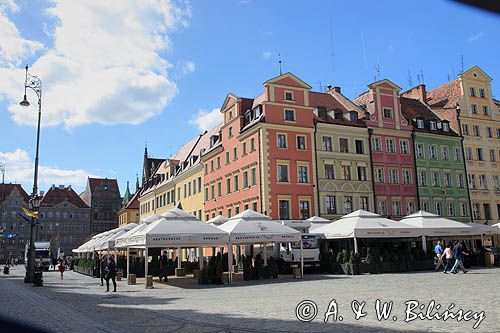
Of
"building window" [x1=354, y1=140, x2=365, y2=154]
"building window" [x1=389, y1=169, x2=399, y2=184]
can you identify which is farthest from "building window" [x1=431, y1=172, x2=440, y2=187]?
"building window" [x1=354, y1=140, x2=365, y2=154]

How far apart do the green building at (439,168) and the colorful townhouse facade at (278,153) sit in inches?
485

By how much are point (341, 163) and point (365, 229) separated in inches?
587

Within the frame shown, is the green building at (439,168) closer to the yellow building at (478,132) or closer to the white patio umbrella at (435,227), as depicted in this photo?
the yellow building at (478,132)

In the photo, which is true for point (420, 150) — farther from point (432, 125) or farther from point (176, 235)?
point (176, 235)

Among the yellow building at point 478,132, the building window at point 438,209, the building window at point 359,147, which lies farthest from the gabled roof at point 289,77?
the yellow building at point 478,132

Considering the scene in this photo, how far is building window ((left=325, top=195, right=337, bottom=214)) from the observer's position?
137 ft

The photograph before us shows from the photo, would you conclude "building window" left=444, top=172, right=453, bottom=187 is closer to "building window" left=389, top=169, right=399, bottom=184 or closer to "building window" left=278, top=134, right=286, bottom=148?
"building window" left=389, top=169, right=399, bottom=184

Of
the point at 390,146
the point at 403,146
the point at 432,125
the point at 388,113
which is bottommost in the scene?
the point at 390,146

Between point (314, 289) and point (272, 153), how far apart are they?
21.9 meters

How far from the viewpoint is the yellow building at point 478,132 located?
166 ft

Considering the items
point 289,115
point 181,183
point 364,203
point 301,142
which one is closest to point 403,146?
point 364,203

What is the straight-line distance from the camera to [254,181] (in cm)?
4184

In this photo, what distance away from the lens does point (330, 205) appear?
4197 cm

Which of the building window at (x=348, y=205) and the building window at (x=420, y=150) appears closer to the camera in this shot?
the building window at (x=348, y=205)
